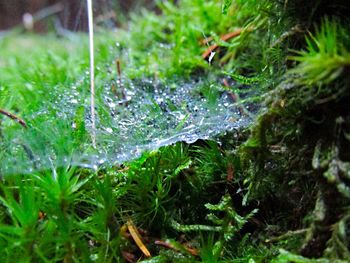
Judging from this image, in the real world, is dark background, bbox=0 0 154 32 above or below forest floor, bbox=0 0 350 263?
above

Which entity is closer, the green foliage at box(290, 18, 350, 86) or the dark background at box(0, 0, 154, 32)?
the green foliage at box(290, 18, 350, 86)

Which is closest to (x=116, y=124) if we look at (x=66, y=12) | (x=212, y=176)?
(x=212, y=176)

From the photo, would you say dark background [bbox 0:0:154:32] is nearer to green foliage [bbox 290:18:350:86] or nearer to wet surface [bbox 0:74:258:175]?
wet surface [bbox 0:74:258:175]

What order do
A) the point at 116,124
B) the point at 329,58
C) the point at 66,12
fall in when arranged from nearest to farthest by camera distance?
the point at 329,58 → the point at 116,124 → the point at 66,12

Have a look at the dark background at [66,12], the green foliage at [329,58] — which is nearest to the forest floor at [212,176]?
the green foliage at [329,58]

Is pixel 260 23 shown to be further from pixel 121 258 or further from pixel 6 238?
pixel 6 238

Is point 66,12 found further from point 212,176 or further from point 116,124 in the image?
point 212,176

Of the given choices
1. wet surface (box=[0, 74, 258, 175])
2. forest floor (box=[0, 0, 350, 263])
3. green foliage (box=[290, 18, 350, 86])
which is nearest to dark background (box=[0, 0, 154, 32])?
wet surface (box=[0, 74, 258, 175])

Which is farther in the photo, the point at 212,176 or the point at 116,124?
the point at 116,124

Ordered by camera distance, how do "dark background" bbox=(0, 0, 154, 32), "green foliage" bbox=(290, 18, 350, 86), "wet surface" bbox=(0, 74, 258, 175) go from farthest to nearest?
"dark background" bbox=(0, 0, 154, 32), "wet surface" bbox=(0, 74, 258, 175), "green foliage" bbox=(290, 18, 350, 86)
